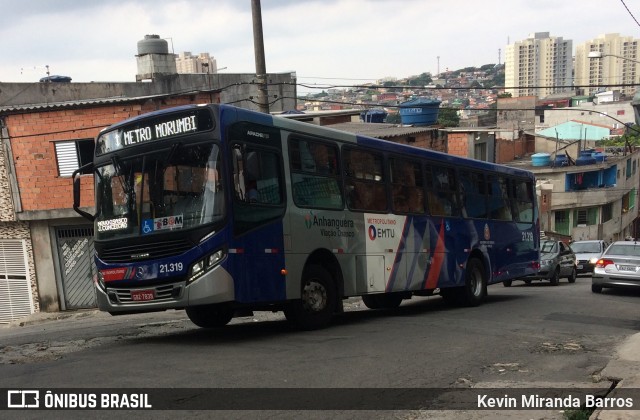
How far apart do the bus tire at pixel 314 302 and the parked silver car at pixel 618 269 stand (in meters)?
11.3

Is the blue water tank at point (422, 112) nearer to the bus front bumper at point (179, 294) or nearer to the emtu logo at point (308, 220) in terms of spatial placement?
the emtu logo at point (308, 220)

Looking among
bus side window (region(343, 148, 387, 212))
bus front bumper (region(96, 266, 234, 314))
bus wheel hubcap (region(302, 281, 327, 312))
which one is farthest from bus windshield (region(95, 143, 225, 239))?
bus side window (region(343, 148, 387, 212))

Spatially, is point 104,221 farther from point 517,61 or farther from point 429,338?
point 517,61

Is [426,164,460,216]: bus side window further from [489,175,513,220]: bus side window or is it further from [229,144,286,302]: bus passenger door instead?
[229,144,286,302]: bus passenger door

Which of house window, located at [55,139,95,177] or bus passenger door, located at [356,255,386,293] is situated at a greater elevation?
house window, located at [55,139,95,177]

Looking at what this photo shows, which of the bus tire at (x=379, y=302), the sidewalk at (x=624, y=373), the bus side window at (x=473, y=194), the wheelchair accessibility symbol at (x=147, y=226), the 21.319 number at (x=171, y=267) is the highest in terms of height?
the wheelchair accessibility symbol at (x=147, y=226)

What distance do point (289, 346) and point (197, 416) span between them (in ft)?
10.9

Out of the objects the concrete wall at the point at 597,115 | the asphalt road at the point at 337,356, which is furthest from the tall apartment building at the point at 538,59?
the asphalt road at the point at 337,356

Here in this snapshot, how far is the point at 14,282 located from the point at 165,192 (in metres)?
16.6

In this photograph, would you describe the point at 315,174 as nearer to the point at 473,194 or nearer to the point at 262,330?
the point at 262,330

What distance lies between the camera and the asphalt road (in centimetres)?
725

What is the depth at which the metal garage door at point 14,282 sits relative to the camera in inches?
916

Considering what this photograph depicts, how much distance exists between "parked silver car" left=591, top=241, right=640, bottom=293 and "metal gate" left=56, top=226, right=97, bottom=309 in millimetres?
15705

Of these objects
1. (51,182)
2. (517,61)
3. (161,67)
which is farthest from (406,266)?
(517,61)
